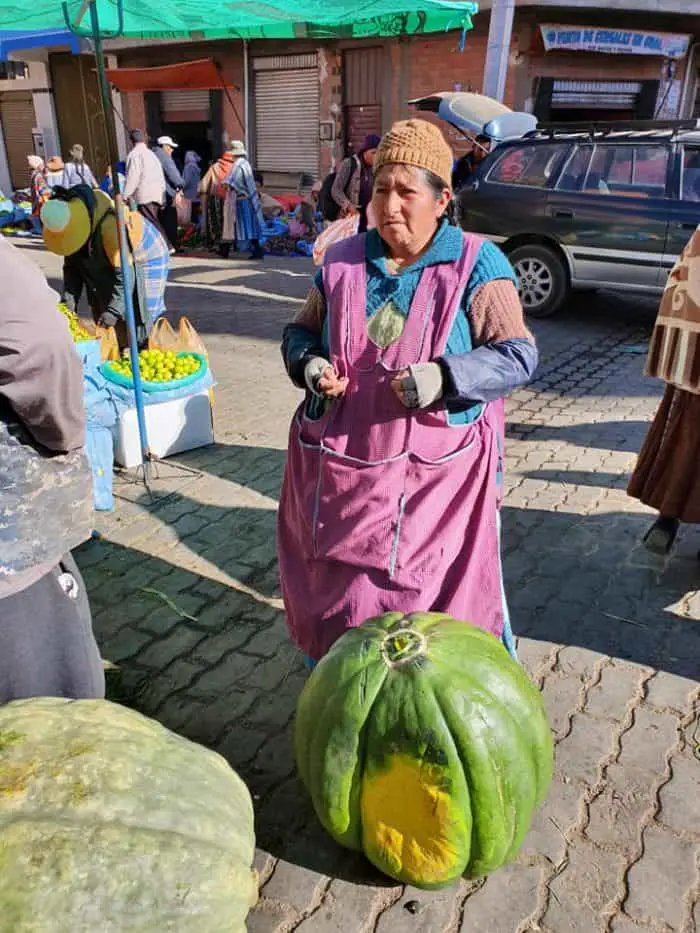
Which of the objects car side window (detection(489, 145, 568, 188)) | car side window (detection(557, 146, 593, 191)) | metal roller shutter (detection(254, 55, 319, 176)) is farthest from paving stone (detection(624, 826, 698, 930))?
metal roller shutter (detection(254, 55, 319, 176))

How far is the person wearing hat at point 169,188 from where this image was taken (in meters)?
13.4

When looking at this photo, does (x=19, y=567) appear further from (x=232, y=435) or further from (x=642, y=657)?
(x=232, y=435)

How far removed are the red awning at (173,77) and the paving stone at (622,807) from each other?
55.3ft

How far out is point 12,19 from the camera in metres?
4.50

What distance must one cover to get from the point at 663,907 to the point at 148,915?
Answer: 1.48 meters

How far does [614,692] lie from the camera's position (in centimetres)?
295

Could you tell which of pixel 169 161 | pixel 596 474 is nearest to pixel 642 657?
pixel 596 474

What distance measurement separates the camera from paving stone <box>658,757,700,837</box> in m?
2.36

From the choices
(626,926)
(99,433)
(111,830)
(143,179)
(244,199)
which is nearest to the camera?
(111,830)

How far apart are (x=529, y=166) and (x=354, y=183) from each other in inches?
85.8

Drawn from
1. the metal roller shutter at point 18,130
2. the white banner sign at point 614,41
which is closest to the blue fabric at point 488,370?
the white banner sign at point 614,41

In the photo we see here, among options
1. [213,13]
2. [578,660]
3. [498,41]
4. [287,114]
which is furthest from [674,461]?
[287,114]

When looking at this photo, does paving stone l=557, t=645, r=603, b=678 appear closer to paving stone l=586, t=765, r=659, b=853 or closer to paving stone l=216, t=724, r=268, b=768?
paving stone l=586, t=765, r=659, b=853

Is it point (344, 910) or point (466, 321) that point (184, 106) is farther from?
point (344, 910)
